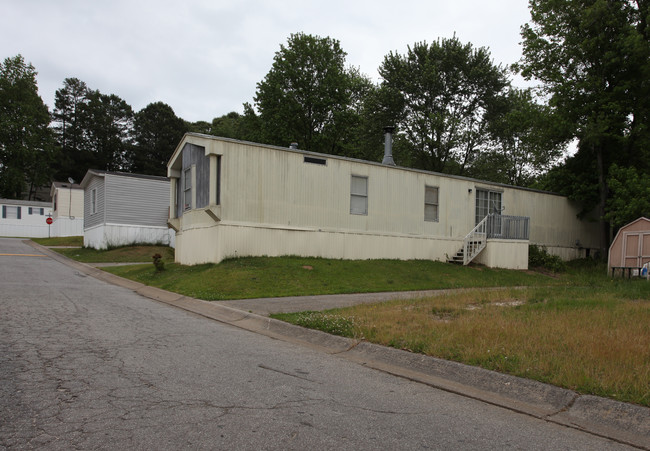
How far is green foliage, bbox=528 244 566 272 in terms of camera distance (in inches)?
885

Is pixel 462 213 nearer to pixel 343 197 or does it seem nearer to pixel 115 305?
pixel 343 197

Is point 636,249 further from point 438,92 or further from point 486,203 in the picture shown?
point 438,92

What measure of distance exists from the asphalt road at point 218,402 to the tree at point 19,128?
60.7 m

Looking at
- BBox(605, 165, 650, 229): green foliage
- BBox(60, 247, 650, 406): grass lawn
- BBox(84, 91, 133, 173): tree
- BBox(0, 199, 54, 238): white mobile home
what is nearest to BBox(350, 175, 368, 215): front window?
BBox(60, 247, 650, 406): grass lawn

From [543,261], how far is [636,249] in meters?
4.55

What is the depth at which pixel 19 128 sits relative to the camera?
57.8 metres

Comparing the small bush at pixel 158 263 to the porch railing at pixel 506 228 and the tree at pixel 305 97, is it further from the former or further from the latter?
the tree at pixel 305 97

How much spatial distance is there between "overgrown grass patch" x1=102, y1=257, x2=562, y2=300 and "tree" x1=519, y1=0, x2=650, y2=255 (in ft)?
32.8

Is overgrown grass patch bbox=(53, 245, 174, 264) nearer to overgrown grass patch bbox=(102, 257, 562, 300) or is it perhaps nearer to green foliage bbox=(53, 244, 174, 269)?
green foliage bbox=(53, 244, 174, 269)

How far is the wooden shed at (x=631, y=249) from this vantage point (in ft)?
60.2

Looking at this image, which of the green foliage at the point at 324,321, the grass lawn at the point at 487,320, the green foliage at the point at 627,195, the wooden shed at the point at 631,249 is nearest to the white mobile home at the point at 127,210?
the grass lawn at the point at 487,320

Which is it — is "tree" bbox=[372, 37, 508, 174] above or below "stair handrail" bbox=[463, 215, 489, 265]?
above

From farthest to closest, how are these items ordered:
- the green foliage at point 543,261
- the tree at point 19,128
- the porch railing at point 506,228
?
the tree at point 19,128 → the green foliage at point 543,261 → the porch railing at point 506,228

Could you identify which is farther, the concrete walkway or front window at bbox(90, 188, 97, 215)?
front window at bbox(90, 188, 97, 215)
